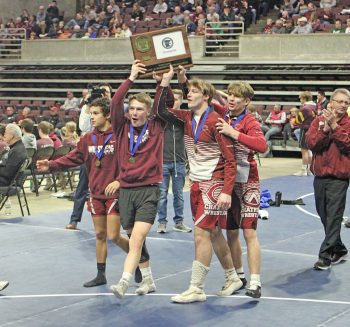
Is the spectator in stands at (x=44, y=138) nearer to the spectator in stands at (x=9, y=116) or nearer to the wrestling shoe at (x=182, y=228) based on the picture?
the wrestling shoe at (x=182, y=228)

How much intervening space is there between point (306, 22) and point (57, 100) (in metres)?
8.21

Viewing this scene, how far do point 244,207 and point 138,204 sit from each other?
860 millimetres

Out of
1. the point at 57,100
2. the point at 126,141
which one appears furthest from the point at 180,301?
the point at 57,100

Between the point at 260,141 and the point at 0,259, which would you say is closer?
the point at 260,141

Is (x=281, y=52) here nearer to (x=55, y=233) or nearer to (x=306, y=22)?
(x=306, y=22)

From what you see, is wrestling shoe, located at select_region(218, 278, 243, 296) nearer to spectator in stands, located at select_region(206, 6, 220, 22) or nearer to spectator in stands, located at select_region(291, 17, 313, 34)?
spectator in stands, located at select_region(291, 17, 313, 34)

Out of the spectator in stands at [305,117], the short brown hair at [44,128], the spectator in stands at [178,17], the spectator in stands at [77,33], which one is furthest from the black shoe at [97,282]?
the spectator in stands at [77,33]

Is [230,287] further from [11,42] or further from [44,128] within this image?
[11,42]

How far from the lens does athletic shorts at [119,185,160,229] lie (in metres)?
6.63

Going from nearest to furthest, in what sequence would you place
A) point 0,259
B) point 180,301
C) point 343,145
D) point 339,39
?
point 180,301
point 343,145
point 0,259
point 339,39

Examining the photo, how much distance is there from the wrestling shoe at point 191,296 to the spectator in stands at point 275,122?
48.6ft

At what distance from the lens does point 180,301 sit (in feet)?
21.4

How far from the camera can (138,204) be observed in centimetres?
666

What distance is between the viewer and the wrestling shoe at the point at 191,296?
6.51 meters
